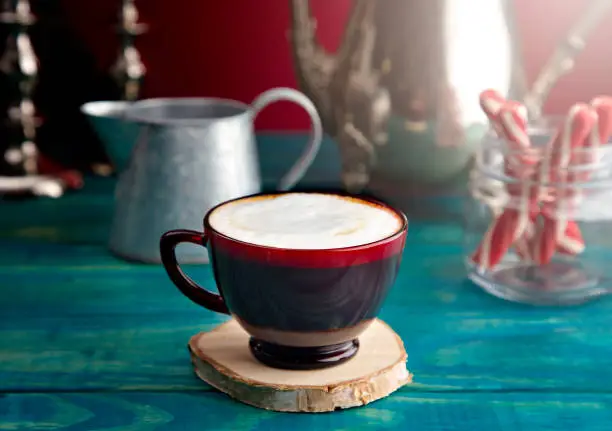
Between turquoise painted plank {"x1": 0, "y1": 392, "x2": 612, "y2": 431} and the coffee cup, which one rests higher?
the coffee cup

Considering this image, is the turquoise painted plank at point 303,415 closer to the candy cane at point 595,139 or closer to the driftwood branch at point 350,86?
the candy cane at point 595,139

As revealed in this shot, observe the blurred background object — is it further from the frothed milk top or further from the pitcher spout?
the frothed milk top

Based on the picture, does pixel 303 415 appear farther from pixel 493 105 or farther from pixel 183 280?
pixel 493 105

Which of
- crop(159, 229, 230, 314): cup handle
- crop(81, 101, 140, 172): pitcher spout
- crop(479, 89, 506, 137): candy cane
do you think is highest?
crop(479, 89, 506, 137): candy cane

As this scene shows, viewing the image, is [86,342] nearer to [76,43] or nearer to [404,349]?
[404,349]

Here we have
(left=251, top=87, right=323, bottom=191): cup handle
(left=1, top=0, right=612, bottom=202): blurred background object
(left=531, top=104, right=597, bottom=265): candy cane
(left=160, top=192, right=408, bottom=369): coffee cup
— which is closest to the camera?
(left=160, top=192, right=408, bottom=369): coffee cup

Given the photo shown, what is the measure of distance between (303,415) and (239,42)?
2.04ft

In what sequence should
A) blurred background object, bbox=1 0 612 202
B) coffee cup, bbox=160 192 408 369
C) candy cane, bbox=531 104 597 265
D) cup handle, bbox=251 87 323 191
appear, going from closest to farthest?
coffee cup, bbox=160 192 408 369, candy cane, bbox=531 104 597 265, cup handle, bbox=251 87 323 191, blurred background object, bbox=1 0 612 202

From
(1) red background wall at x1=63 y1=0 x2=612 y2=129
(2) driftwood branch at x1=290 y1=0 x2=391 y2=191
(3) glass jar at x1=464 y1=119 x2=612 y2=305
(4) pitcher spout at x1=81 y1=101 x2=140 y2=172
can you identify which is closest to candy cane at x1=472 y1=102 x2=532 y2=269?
(3) glass jar at x1=464 y1=119 x2=612 y2=305

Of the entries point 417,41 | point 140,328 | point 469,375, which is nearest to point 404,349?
point 469,375

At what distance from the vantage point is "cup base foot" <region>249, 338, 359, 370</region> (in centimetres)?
42

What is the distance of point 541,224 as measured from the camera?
560 mm

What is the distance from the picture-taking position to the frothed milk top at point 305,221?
1.33 ft

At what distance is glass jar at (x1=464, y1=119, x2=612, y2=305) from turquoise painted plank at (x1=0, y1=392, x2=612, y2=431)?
0.45 feet
